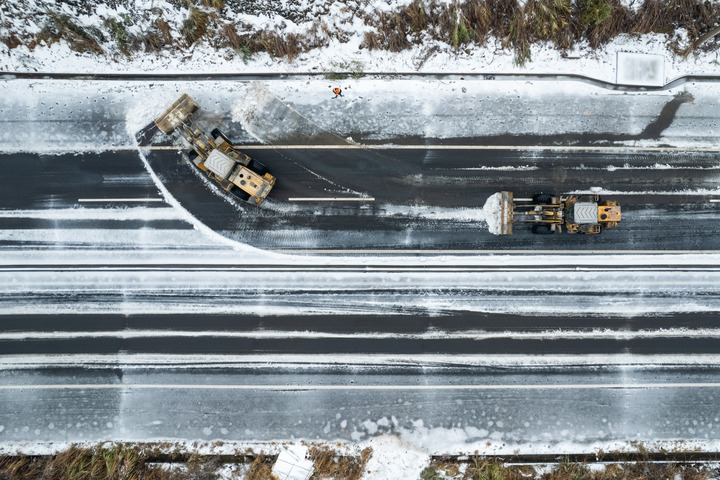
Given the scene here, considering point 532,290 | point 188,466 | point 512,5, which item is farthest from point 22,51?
point 532,290

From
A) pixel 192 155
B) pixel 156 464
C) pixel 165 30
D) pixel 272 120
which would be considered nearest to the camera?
pixel 165 30

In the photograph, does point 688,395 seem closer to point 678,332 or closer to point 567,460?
point 678,332

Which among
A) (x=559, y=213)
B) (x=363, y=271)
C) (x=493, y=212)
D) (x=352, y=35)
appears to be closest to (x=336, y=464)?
(x=363, y=271)

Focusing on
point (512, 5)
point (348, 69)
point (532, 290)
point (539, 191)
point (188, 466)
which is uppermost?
point (512, 5)

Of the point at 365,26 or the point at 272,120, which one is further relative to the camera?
the point at 272,120

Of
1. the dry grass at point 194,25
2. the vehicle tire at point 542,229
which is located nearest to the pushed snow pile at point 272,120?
the dry grass at point 194,25

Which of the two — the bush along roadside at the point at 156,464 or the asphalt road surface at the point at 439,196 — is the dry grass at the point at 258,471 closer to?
the bush along roadside at the point at 156,464

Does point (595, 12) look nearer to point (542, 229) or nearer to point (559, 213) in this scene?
point (559, 213)
